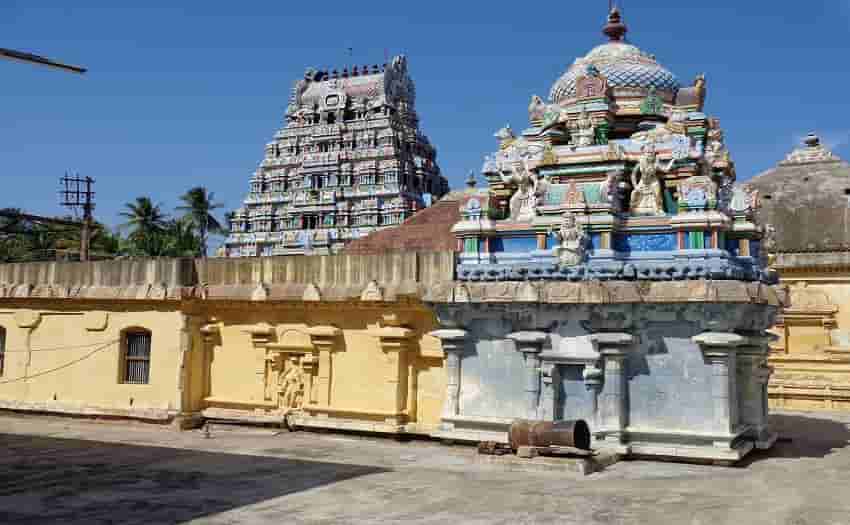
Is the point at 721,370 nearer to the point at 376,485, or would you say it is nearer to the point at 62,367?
the point at 376,485

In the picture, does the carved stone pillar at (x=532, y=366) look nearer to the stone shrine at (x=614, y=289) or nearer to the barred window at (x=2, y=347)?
the stone shrine at (x=614, y=289)

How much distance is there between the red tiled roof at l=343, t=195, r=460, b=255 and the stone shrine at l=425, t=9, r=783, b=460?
16.0 feet

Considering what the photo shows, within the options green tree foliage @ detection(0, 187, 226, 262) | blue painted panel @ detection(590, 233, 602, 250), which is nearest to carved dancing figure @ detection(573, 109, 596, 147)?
blue painted panel @ detection(590, 233, 602, 250)

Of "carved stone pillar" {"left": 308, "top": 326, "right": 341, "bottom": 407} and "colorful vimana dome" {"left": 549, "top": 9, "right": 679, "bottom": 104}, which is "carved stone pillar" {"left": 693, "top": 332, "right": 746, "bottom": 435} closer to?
"colorful vimana dome" {"left": 549, "top": 9, "right": 679, "bottom": 104}

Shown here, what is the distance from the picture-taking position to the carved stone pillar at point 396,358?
660 inches

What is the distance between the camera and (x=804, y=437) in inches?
672

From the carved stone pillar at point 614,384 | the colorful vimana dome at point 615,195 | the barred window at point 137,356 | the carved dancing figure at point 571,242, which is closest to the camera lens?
the carved stone pillar at point 614,384

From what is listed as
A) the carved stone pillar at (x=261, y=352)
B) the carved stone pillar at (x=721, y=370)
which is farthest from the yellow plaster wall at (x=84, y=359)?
the carved stone pillar at (x=721, y=370)

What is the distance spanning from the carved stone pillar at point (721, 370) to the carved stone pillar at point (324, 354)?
7448 mm

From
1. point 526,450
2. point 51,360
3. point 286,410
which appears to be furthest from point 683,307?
point 51,360

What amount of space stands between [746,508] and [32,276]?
1809 centimetres

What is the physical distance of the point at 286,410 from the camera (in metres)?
18.0

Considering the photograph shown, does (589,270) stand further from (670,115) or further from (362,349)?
(362,349)

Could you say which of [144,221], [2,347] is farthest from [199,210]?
[2,347]
